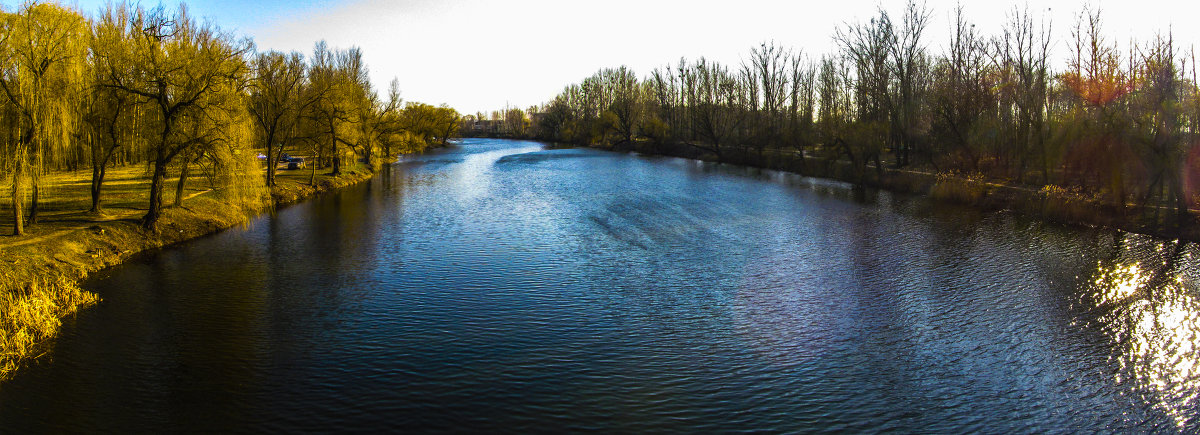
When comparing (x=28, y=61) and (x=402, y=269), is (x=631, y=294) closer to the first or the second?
(x=402, y=269)

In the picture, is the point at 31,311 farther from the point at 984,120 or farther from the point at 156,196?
the point at 984,120

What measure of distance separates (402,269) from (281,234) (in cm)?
831

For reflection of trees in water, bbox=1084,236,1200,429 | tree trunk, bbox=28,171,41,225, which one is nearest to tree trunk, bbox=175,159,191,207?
tree trunk, bbox=28,171,41,225

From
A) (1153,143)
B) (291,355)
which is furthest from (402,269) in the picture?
(1153,143)

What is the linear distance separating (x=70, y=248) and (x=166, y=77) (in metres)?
5.48

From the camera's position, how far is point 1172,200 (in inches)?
891

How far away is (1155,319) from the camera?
13.9m

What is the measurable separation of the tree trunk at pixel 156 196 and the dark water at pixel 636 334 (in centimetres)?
169

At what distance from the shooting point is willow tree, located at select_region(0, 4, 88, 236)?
16391 mm

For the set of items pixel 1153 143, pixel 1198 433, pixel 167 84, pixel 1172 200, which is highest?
pixel 167 84

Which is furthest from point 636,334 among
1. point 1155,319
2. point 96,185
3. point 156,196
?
point 96,185

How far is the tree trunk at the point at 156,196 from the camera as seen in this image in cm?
2061

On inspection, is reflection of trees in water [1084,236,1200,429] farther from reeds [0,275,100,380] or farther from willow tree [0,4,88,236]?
willow tree [0,4,88,236]

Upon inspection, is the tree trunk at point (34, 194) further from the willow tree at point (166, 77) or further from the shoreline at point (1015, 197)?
the shoreline at point (1015, 197)
